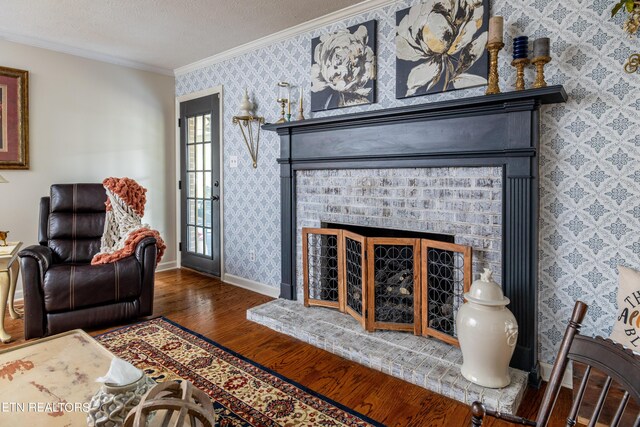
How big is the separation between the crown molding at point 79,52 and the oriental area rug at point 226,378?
2.89 meters

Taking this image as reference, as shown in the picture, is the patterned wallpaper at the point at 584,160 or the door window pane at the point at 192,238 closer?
the patterned wallpaper at the point at 584,160

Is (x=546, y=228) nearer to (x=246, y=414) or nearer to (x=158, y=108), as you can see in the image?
(x=246, y=414)

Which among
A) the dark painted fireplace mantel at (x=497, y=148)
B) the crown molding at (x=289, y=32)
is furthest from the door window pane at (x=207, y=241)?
the dark painted fireplace mantel at (x=497, y=148)

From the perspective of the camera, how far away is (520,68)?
2.08m

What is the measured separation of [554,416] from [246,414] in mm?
1517

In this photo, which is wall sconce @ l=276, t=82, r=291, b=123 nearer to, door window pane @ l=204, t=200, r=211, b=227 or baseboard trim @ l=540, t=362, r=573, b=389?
door window pane @ l=204, t=200, r=211, b=227

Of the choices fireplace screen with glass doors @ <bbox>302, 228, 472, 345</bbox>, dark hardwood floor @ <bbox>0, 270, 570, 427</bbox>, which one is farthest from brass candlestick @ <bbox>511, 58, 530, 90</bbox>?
dark hardwood floor @ <bbox>0, 270, 570, 427</bbox>

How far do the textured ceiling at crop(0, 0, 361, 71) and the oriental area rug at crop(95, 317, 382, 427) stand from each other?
2.50m

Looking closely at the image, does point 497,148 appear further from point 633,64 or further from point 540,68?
point 633,64

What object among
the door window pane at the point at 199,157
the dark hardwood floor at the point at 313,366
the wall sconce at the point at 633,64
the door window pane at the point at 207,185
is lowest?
the dark hardwood floor at the point at 313,366

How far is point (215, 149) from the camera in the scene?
422 centimetres

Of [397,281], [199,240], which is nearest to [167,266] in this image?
[199,240]

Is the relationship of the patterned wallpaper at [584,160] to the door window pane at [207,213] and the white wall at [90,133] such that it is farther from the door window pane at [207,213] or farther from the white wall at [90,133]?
the white wall at [90,133]

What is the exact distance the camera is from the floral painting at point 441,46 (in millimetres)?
2301
